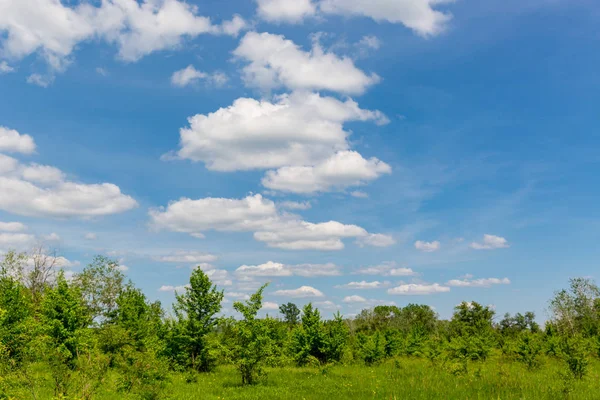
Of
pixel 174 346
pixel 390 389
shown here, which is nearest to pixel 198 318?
pixel 174 346

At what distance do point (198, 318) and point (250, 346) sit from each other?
926 cm

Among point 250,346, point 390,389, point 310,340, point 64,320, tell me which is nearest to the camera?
point 390,389

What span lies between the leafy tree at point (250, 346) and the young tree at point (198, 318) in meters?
7.18

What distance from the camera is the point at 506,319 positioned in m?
94.4

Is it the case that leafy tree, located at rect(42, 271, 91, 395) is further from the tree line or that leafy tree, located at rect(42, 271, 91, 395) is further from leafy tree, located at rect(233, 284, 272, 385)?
leafy tree, located at rect(233, 284, 272, 385)

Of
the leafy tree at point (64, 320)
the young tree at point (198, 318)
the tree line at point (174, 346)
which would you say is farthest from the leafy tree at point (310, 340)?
the leafy tree at point (64, 320)

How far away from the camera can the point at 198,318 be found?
29.8 metres

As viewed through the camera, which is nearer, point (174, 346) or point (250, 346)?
point (250, 346)

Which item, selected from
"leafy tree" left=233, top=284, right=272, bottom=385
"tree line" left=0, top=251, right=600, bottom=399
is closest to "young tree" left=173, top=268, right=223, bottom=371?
"tree line" left=0, top=251, right=600, bottom=399

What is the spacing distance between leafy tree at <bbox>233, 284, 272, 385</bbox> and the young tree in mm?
7175

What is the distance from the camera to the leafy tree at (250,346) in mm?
21922

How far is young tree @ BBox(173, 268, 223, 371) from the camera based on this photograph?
95.5ft

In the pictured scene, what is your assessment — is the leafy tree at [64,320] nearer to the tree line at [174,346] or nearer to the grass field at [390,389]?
the tree line at [174,346]

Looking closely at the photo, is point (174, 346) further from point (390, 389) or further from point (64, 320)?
point (390, 389)
